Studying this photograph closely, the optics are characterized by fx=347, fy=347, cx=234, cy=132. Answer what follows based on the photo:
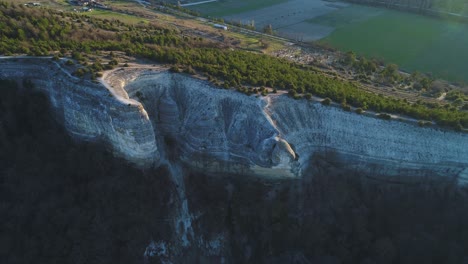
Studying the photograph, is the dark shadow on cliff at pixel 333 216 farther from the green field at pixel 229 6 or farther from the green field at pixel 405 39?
the green field at pixel 229 6

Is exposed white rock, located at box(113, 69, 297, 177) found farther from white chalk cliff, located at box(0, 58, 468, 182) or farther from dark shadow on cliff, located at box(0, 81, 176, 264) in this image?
dark shadow on cliff, located at box(0, 81, 176, 264)

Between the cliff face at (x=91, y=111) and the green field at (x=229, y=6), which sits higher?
the green field at (x=229, y=6)

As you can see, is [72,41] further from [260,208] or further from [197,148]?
[260,208]

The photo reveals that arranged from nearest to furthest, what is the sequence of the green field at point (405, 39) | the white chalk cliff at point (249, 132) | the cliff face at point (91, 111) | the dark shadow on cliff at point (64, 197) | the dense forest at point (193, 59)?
1. the dark shadow on cliff at point (64, 197)
2. the cliff face at point (91, 111)
3. the white chalk cliff at point (249, 132)
4. the dense forest at point (193, 59)
5. the green field at point (405, 39)

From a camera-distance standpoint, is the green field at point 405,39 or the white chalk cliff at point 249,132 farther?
the green field at point 405,39

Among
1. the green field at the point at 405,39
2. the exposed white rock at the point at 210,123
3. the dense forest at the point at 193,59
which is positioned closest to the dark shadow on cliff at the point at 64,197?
the exposed white rock at the point at 210,123

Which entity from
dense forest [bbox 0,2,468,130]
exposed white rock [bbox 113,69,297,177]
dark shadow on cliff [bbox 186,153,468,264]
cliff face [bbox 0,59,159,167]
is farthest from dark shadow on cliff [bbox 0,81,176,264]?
dense forest [bbox 0,2,468,130]
